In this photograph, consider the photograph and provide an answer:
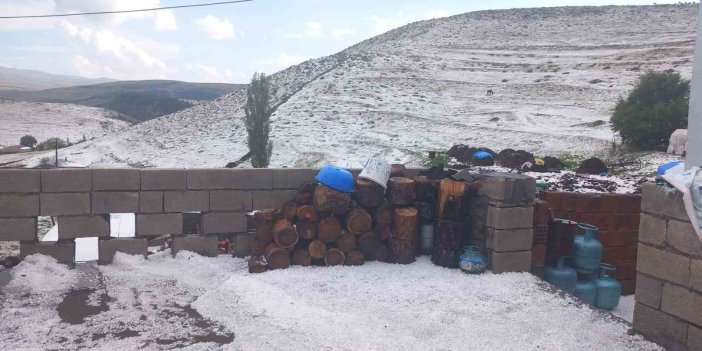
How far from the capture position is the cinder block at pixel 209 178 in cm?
677

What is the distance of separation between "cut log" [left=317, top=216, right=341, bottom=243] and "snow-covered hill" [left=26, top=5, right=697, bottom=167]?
1535 centimetres

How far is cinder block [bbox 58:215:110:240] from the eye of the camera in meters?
6.46

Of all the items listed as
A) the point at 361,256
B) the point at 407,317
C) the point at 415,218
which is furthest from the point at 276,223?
the point at 407,317

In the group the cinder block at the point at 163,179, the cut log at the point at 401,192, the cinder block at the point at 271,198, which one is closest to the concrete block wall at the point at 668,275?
the cut log at the point at 401,192

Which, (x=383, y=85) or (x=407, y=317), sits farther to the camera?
(x=383, y=85)

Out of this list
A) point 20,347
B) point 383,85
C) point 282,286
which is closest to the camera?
point 20,347

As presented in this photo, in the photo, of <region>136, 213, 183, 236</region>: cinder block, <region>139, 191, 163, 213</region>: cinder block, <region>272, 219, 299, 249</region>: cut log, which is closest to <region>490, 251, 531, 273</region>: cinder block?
<region>272, 219, 299, 249</region>: cut log

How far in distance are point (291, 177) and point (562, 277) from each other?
3.66 meters

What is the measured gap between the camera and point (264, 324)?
4777 millimetres

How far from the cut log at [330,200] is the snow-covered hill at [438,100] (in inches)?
603

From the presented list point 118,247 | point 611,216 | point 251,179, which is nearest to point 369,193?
point 251,179

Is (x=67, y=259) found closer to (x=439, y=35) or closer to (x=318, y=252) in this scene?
(x=318, y=252)

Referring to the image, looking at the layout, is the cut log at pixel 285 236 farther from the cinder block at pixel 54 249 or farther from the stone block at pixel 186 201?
the cinder block at pixel 54 249

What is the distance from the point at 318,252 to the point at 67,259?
3001mm
